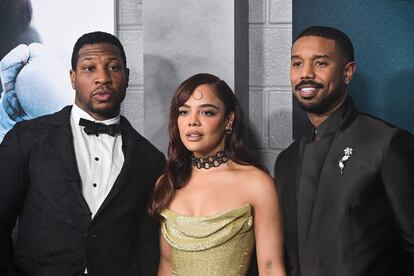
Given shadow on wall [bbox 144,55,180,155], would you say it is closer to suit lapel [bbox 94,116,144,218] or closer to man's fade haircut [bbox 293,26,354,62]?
suit lapel [bbox 94,116,144,218]

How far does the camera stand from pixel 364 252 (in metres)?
2.40

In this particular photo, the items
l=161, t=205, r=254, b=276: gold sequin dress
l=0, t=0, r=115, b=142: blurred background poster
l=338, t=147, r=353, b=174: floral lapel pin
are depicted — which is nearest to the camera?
l=338, t=147, r=353, b=174: floral lapel pin

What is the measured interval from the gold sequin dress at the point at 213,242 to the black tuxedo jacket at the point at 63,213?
155 millimetres

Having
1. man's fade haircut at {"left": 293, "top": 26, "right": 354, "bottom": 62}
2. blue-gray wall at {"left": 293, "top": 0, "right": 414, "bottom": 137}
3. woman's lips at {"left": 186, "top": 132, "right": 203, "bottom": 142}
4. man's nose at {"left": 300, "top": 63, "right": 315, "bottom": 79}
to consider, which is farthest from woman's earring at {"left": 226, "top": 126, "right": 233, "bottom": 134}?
blue-gray wall at {"left": 293, "top": 0, "right": 414, "bottom": 137}

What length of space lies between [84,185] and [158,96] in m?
0.68

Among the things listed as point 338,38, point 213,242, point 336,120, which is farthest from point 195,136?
point 338,38

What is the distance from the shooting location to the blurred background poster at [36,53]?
3.58 m

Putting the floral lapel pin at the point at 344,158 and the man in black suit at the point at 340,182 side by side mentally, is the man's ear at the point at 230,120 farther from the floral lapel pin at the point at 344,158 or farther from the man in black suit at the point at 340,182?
the floral lapel pin at the point at 344,158

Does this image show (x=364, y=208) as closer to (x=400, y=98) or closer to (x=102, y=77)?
(x=400, y=98)

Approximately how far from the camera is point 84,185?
273cm

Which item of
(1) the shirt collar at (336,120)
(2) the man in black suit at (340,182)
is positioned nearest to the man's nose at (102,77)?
(2) the man in black suit at (340,182)

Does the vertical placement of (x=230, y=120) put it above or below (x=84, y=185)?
above

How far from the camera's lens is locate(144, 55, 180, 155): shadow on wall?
3219 mm

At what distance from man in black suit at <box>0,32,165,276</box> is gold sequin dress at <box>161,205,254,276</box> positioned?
0.52 feet
